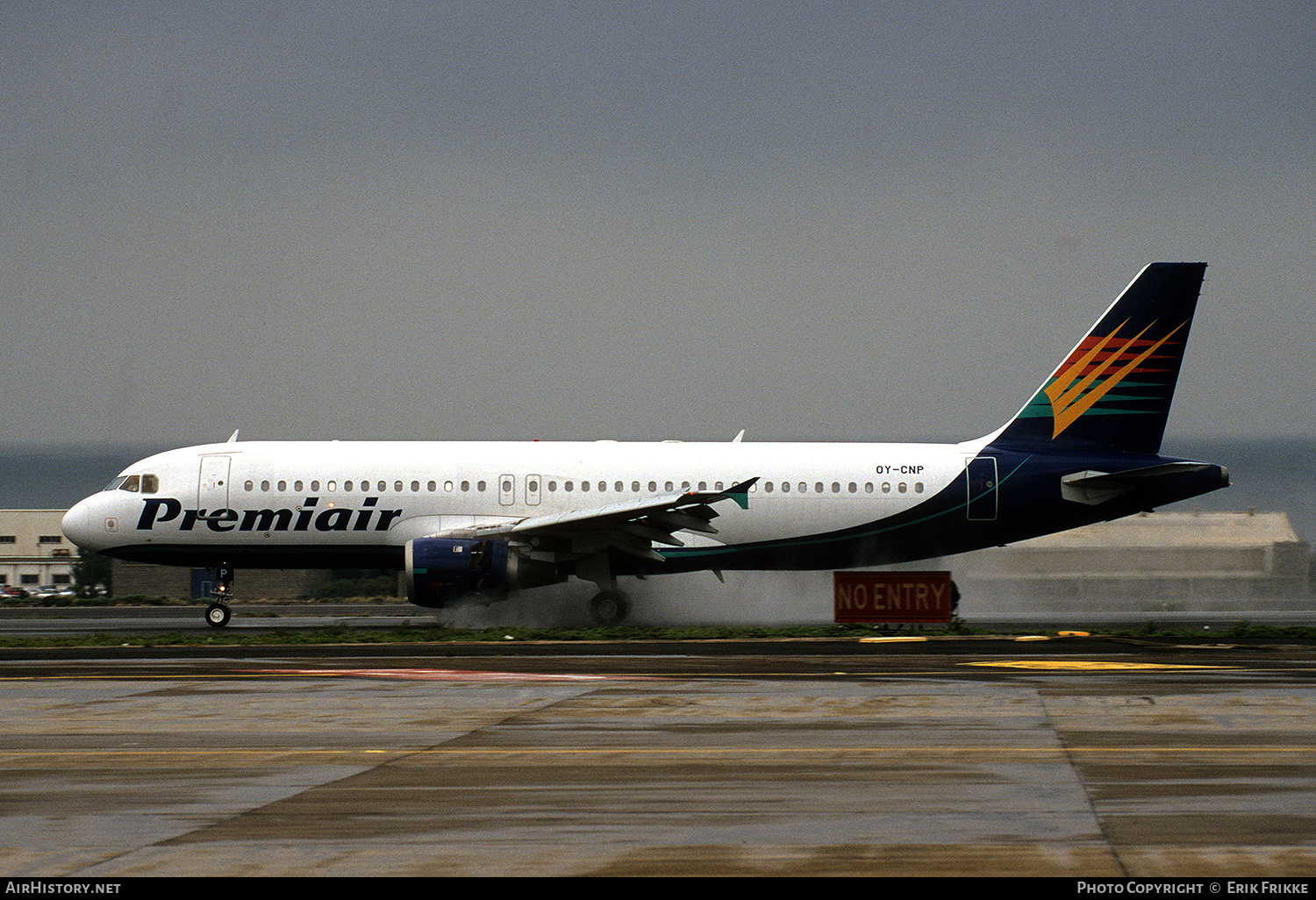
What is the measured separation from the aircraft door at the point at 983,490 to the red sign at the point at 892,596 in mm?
3272

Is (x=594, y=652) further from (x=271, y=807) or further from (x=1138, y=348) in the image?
(x=1138, y=348)

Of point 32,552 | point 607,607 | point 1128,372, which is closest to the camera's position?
point 607,607

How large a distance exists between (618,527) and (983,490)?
26.5ft

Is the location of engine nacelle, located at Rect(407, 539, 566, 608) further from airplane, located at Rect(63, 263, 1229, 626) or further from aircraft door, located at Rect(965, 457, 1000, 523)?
aircraft door, located at Rect(965, 457, 1000, 523)

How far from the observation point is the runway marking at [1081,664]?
1817 centimetres

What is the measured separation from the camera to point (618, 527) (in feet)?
89.3

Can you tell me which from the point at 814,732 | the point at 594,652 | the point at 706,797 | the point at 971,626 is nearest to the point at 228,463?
the point at 594,652

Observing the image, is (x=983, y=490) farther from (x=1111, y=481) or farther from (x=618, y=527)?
(x=618, y=527)

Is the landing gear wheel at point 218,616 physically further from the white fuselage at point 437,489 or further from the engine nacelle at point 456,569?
the engine nacelle at point 456,569

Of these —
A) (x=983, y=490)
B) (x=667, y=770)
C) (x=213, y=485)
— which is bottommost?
(x=667, y=770)

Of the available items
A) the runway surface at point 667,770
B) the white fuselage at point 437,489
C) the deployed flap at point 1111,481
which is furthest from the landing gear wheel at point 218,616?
the deployed flap at point 1111,481

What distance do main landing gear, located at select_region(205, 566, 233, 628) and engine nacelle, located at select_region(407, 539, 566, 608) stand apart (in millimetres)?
4516

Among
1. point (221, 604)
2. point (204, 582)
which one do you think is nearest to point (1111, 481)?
point (221, 604)

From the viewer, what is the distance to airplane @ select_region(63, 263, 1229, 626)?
2834 centimetres
